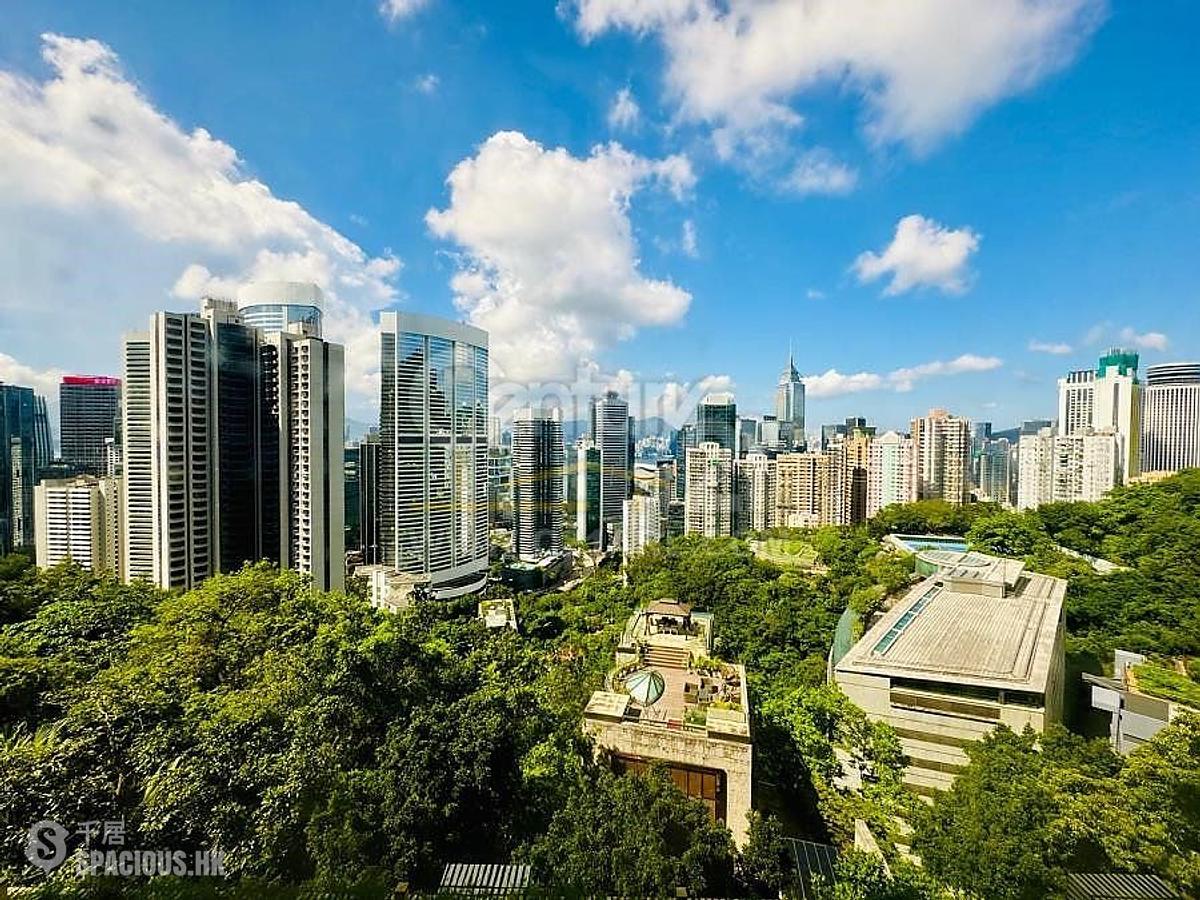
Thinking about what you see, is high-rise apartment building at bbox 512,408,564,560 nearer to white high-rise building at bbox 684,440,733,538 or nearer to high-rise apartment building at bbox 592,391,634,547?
high-rise apartment building at bbox 592,391,634,547

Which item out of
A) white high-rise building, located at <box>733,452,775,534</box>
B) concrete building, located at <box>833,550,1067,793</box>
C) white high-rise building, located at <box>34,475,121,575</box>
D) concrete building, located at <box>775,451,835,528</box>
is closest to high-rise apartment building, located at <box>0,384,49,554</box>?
white high-rise building, located at <box>34,475,121,575</box>

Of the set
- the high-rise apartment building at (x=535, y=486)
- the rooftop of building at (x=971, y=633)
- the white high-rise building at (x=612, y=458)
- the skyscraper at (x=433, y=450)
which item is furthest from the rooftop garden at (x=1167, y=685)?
the white high-rise building at (x=612, y=458)

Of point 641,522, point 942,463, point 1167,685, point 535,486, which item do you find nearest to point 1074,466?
point 942,463

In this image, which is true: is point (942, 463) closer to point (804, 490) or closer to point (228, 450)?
point (804, 490)

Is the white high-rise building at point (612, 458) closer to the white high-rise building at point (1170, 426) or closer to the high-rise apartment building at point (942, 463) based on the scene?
the high-rise apartment building at point (942, 463)

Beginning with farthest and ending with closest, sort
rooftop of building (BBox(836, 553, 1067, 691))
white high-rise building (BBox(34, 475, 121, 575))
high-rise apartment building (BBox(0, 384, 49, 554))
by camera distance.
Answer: high-rise apartment building (BBox(0, 384, 49, 554)), white high-rise building (BBox(34, 475, 121, 575)), rooftop of building (BBox(836, 553, 1067, 691))

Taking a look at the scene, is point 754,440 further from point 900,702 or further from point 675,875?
point 675,875
